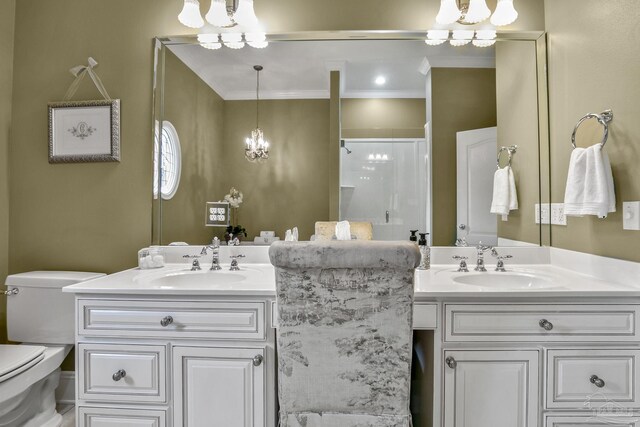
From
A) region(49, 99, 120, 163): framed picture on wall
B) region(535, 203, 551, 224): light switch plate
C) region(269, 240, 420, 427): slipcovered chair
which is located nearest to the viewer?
region(269, 240, 420, 427): slipcovered chair

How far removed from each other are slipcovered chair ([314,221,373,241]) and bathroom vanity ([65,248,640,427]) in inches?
21.3

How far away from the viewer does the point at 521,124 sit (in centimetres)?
184

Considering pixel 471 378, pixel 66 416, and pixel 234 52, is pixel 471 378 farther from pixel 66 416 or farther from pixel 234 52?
pixel 66 416

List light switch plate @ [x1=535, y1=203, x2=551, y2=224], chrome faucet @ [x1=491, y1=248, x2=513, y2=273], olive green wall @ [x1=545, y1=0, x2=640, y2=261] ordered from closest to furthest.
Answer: olive green wall @ [x1=545, y1=0, x2=640, y2=261], chrome faucet @ [x1=491, y1=248, x2=513, y2=273], light switch plate @ [x1=535, y1=203, x2=551, y2=224]

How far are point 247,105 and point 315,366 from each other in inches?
57.9

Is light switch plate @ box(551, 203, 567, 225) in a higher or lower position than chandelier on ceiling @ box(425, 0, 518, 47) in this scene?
lower

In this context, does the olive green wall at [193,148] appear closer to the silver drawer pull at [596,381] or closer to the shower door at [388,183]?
the shower door at [388,183]

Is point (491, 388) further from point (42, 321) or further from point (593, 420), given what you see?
point (42, 321)

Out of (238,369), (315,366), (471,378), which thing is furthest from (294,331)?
(471,378)

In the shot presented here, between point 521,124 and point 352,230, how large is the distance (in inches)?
44.2

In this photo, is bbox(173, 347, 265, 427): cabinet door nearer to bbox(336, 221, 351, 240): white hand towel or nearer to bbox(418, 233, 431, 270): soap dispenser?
bbox(336, 221, 351, 240): white hand towel

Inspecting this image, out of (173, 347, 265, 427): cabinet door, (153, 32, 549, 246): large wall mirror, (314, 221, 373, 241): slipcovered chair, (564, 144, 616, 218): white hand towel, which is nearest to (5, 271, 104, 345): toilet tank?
(153, 32, 549, 246): large wall mirror

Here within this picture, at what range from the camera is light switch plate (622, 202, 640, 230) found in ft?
4.25

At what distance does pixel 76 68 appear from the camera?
1.88 metres
